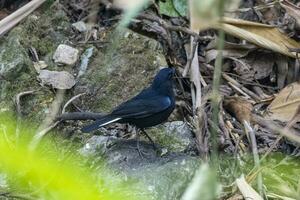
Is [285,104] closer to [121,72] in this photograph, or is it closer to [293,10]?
[293,10]

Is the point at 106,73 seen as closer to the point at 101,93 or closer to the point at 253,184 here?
the point at 101,93

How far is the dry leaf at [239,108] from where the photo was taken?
4320 mm

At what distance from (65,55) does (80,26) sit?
0.42 metres

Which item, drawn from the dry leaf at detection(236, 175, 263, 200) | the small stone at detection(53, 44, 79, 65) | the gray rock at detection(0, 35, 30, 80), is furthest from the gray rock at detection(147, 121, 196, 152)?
the gray rock at detection(0, 35, 30, 80)

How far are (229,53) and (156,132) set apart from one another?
1.04 metres

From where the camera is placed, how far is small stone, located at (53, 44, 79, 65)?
15.0ft

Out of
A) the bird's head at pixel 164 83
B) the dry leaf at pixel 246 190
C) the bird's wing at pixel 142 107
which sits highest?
the bird's head at pixel 164 83

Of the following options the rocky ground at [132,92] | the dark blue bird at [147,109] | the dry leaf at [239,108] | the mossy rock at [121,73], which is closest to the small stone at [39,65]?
the rocky ground at [132,92]

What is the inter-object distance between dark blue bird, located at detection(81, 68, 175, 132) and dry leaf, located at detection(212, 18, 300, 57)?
2.77 ft

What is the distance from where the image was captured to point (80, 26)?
4.93 meters

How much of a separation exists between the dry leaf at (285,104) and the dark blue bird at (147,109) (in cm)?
79

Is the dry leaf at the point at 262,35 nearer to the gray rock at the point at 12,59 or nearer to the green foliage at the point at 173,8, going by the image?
the green foliage at the point at 173,8

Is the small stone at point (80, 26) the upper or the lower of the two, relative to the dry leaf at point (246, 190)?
upper

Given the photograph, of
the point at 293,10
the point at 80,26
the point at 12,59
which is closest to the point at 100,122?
the point at 12,59
